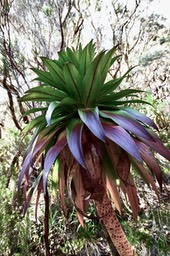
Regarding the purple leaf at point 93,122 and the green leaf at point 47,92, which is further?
the green leaf at point 47,92

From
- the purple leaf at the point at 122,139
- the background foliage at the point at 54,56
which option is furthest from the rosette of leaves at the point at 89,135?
the background foliage at the point at 54,56

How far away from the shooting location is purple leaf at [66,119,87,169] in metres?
0.88

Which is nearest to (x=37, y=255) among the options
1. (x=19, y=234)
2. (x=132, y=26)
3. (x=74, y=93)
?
(x=19, y=234)

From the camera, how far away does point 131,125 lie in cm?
97

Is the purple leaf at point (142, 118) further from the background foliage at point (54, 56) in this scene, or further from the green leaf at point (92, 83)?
the background foliage at point (54, 56)

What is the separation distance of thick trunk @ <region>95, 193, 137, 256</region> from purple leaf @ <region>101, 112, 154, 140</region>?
34cm

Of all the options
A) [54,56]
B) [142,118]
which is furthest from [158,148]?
[54,56]

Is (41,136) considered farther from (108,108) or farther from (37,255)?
(37,255)

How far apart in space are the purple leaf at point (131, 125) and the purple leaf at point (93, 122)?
7cm

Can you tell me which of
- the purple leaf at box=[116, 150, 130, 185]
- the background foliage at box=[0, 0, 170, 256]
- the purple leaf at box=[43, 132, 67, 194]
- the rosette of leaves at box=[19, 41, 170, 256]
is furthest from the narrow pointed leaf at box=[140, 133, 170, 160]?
the background foliage at box=[0, 0, 170, 256]

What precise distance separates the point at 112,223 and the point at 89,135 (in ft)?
1.38

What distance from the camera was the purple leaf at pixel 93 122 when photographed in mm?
895

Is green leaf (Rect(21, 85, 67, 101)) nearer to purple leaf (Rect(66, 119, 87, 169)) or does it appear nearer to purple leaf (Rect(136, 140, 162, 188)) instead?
purple leaf (Rect(66, 119, 87, 169))

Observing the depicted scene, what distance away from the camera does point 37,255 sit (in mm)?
2160
